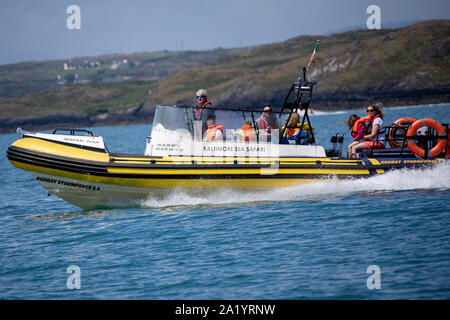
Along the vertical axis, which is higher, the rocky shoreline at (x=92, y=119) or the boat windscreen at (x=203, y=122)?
the rocky shoreline at (x=92, y=119)

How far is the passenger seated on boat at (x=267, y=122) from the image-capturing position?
12734 millimetres

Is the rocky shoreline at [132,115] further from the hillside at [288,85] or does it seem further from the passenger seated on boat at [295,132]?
the passenger seated on boat at [295,132]

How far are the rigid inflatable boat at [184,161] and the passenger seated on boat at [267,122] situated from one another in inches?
2.1

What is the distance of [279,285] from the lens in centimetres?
779

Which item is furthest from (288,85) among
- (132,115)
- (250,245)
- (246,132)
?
(250,245)

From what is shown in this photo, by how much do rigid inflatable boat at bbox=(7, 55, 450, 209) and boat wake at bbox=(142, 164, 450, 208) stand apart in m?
0.15

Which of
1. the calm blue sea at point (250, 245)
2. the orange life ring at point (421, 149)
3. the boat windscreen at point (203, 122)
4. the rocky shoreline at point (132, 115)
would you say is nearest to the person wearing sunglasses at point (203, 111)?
the boat windscreen at point (203, 122)

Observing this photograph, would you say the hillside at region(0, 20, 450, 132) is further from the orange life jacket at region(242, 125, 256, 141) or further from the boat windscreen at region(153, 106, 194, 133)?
the boat windscreen at region(153, 106, 194, 133)

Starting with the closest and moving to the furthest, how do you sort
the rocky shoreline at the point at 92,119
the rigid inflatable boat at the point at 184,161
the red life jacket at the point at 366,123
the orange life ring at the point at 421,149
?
the rigid inflatable boat at the point at 184,161, the orange life ring at the point at 421,149, the red life jacket at the point at 366,123, the rocky shoreline at the point at 92,119

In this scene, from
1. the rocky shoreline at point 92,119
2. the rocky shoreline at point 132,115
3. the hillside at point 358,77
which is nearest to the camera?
the hillside at point 358,77

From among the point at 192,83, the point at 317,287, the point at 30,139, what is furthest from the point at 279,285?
the point at 192,83

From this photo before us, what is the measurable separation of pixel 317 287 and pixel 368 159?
607 cm
